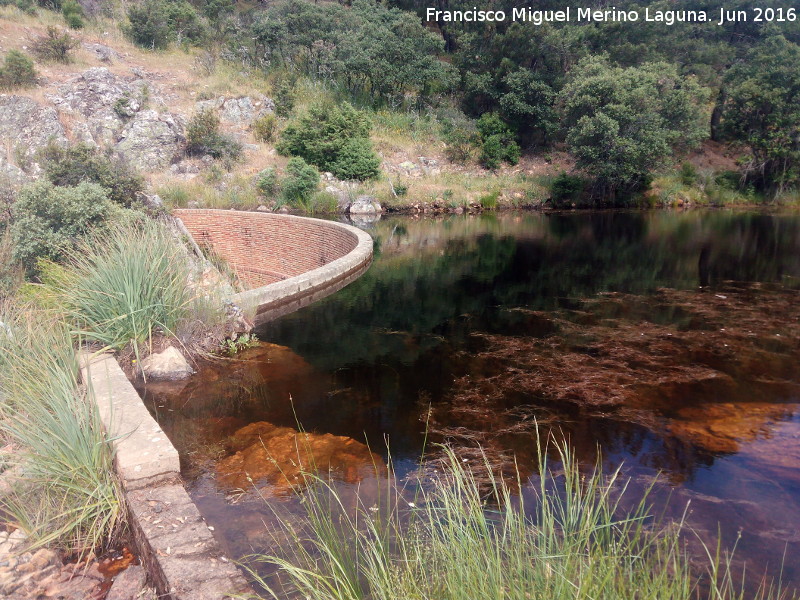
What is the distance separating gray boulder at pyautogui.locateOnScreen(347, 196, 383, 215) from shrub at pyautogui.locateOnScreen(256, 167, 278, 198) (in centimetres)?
287

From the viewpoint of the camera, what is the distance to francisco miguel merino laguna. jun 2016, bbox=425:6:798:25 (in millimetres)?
28672

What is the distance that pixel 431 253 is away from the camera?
522 inches

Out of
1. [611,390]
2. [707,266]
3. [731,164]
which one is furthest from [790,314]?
[731,164]

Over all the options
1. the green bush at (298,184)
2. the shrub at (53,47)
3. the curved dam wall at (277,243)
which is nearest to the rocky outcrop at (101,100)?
the shrub at (53,47)

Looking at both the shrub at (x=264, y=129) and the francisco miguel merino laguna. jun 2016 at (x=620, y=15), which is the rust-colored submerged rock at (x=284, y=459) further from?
the francisco miguel merino laguna. jun 2016 at (x=620, y=15)

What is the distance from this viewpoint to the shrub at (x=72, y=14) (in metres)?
24.7

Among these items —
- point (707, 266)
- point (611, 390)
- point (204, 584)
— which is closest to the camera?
point (204, 584)

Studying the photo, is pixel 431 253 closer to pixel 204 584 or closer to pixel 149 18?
pixel 204 584

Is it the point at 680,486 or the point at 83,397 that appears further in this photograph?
the point at 680,486

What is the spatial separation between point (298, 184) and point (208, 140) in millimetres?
4254

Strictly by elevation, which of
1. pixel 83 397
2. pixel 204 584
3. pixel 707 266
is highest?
pixel 83 397

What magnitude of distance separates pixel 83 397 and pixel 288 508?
56.2 inches

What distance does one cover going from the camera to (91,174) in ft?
30.9

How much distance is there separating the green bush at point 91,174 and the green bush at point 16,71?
1338cm
